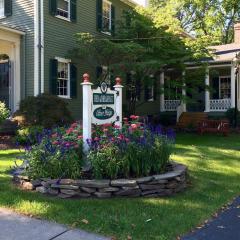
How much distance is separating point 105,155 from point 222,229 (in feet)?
7.81

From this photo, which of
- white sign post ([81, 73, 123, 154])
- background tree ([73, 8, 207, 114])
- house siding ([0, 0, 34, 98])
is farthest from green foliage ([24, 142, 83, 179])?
house siding ([0, 0, 34, 98])

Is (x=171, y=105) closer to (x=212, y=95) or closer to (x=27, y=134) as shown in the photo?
(x=212, y=95)

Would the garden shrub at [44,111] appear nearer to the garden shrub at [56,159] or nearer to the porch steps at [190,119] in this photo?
the garden shrub at [56,159]

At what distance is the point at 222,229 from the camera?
577 cm

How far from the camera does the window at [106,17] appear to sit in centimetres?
2027

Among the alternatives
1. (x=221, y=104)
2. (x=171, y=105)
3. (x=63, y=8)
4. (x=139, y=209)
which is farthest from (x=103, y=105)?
(x=171, y=105)

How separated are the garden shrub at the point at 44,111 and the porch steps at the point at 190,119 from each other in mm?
7700

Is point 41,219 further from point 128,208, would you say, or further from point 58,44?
point 58,44

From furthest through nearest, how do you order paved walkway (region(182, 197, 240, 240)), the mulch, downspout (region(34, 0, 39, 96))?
downspout (region(34, 0, 39, 96)) → the mulch → paved walkway (region(182, 197, 240, 240))

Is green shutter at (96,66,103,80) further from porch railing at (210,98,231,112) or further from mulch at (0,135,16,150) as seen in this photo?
porch railing at (210,98,231,112)

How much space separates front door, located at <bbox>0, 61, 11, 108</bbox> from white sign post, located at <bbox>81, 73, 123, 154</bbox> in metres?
9.85

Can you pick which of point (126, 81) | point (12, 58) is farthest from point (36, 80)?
point (126, 81)

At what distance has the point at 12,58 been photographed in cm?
1716

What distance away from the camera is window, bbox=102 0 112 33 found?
20270mm
